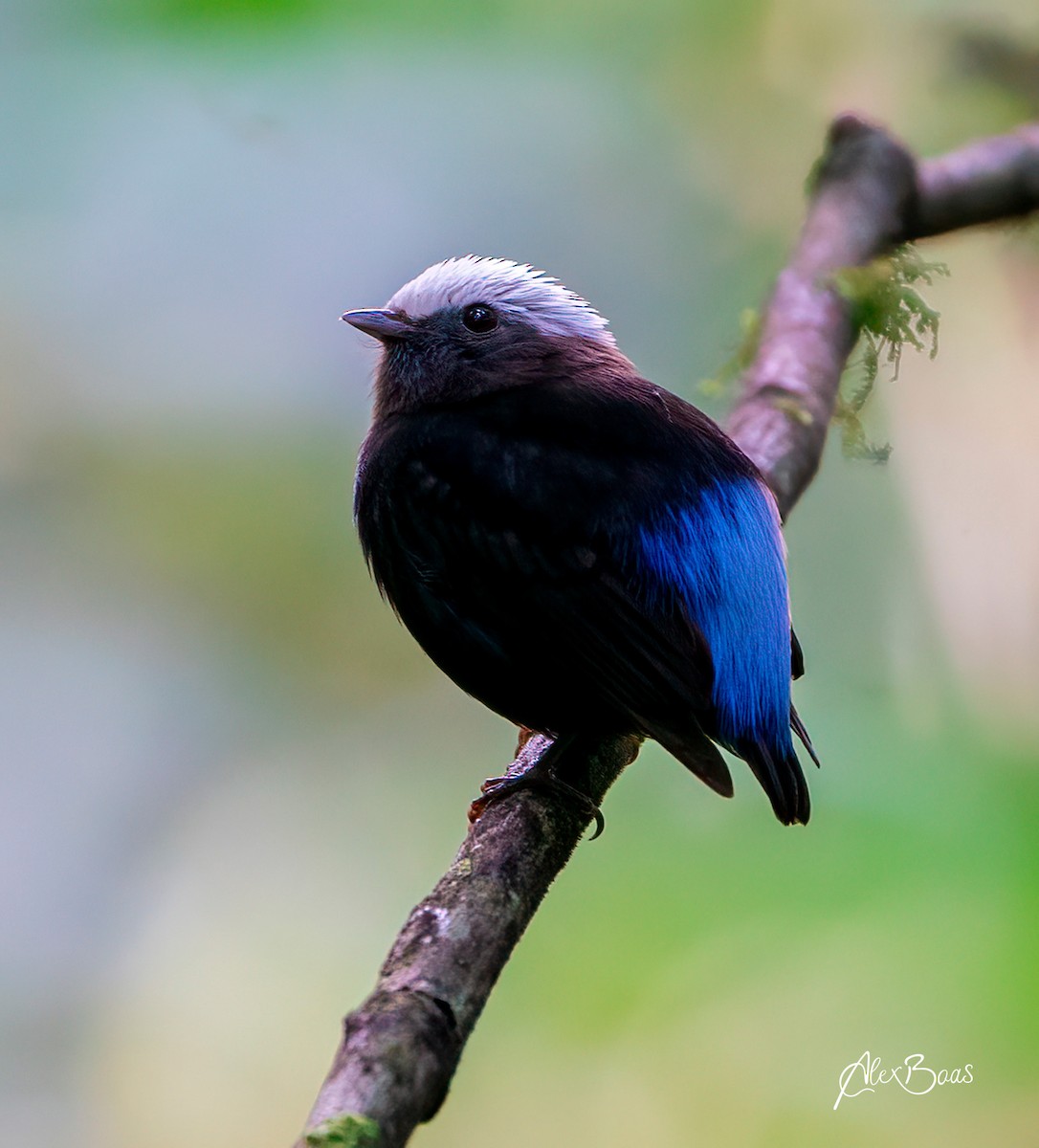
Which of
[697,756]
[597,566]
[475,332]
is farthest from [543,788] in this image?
[475,332]

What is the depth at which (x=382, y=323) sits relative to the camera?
275cm

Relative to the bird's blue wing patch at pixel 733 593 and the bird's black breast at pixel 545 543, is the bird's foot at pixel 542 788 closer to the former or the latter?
the bird's black breast at pixel 545 543

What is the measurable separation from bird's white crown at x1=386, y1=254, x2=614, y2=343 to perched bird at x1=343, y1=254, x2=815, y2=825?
0.30 metres

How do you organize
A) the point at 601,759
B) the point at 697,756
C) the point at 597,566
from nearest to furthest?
1. the point at 697,756
2. the point at 597,566
3. the point at 601,759

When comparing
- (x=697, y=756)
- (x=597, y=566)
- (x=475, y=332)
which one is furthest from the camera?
(x=475, y=332)

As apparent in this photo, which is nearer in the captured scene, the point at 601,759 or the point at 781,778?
the point at 781,778

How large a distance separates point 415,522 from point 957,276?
2.49 meters

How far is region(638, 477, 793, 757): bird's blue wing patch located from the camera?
6.91ft

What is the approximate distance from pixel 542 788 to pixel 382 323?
1.18m

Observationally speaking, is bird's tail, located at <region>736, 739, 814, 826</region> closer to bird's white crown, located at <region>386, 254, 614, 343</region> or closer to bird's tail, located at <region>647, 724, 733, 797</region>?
bird's tail, located at <region>647, 724, 733, 797</region>

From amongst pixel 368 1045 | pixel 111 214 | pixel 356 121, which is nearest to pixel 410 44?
pixel 356 121

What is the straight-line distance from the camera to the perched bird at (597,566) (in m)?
2.08

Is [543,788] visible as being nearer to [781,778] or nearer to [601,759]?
[601,759]

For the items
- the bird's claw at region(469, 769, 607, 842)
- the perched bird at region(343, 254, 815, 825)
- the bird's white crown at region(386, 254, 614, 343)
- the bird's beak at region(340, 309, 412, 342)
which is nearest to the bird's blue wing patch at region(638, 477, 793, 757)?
the perched bird at region(343, 254, 815, 825)
